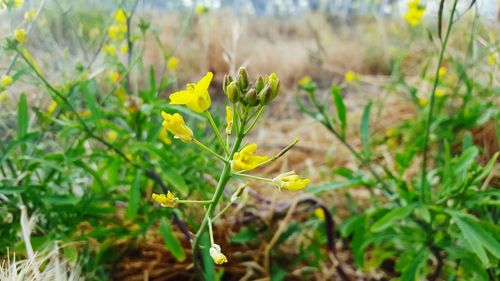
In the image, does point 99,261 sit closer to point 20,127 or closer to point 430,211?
point 20,127

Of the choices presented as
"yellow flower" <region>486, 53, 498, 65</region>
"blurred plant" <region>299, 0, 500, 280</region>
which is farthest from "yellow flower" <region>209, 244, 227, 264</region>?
"yellow flower" <region>486, 53, 498, 65</region>

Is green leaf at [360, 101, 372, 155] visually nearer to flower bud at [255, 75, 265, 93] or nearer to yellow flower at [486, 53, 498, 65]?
yellow flower at [486, 53, 498, 65]

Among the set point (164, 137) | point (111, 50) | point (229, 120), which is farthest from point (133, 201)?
point (111, 50)

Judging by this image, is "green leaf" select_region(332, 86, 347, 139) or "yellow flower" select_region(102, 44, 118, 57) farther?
"yellow flower" select_region(102, 44, 118, 57)

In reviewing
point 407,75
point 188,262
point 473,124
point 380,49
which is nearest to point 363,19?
point 380,49

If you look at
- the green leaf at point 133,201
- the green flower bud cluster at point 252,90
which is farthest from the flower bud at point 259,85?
the green leaf at point 133,201

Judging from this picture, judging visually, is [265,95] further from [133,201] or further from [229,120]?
[133,201]

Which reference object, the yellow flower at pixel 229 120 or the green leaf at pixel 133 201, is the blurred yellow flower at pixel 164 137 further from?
the yellow flower at pixel 229 120

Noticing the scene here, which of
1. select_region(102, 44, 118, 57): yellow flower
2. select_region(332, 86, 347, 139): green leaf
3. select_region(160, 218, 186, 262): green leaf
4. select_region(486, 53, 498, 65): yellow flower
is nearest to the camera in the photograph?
select_region(160, 218, 186, 262): green leaf
